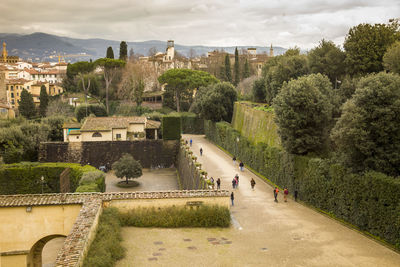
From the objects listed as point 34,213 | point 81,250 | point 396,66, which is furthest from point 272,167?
point 81,250

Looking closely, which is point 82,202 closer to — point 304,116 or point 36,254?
point 36,254

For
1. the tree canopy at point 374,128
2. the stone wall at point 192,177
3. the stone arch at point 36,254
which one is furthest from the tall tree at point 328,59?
the stone arch at point 36,254

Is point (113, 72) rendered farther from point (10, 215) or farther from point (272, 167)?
point (10, 215)

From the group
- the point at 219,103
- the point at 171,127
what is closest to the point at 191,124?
the point at 219,103

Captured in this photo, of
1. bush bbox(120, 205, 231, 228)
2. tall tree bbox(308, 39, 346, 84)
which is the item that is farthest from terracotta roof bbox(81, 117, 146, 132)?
bush bbox(120, 205, 231, 228)

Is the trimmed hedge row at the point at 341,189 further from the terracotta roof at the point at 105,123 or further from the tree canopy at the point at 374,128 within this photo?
the terracotta roof at the point at 105,123

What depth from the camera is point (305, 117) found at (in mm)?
24562

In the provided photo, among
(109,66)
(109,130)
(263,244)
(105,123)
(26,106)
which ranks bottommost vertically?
(263,244)

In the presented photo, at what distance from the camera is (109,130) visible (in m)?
46.2

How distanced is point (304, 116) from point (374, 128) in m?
5.86

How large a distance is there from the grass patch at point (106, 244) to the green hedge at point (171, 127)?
1117 inches

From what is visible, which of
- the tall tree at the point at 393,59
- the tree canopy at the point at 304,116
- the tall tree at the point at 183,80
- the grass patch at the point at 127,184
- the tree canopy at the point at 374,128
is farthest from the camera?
the tall tree at the point at 183,80

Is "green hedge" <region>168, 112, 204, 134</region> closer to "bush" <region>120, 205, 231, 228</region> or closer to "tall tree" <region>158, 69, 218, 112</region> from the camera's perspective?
"tall tree" <region>158, 69, 218, 112</region>

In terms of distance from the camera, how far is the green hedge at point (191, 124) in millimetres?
59344
